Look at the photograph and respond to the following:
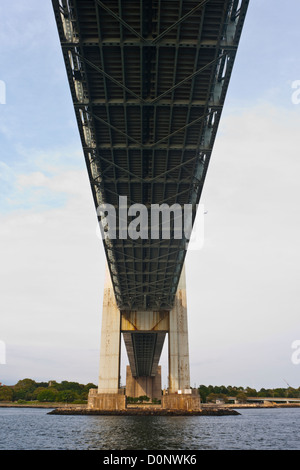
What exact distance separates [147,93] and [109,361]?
46640 millimetres

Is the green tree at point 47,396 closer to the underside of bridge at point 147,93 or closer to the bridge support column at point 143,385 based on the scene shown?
the bridge support column at point 143,385

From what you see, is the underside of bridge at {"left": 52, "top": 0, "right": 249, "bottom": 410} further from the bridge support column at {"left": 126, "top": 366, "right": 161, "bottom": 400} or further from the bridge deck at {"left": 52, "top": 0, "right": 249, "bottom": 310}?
the bridge support column at {"left": 126, "top": 366, "right": 161, "bottom": 400}

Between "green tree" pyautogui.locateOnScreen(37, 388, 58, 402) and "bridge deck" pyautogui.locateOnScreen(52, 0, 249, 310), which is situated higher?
"bridge deck" pyautogui.locateOnScreen(52, 0, 249, 310)

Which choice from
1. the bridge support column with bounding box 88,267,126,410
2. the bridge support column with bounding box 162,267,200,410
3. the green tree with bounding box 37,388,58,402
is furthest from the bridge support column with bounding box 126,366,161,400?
the bridge support column with bounding box 88,267,126,410

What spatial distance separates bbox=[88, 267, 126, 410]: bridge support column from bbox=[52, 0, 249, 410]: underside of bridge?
24832 mm

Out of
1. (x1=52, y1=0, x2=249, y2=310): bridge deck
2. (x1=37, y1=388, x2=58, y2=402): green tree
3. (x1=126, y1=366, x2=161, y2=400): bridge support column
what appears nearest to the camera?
(x1=52, y1=0, x2=249, y2=310): bridge deck

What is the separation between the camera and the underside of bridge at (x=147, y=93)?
63.1 ft

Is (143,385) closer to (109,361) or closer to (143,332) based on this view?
(143,332)

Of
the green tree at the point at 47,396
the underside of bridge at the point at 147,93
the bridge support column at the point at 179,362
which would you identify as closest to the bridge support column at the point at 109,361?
the bridge support column at the point at 179,362

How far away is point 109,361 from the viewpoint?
6141 centimetres

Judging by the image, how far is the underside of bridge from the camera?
63.1ft

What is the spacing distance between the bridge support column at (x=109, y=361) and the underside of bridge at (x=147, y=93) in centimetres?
2483
